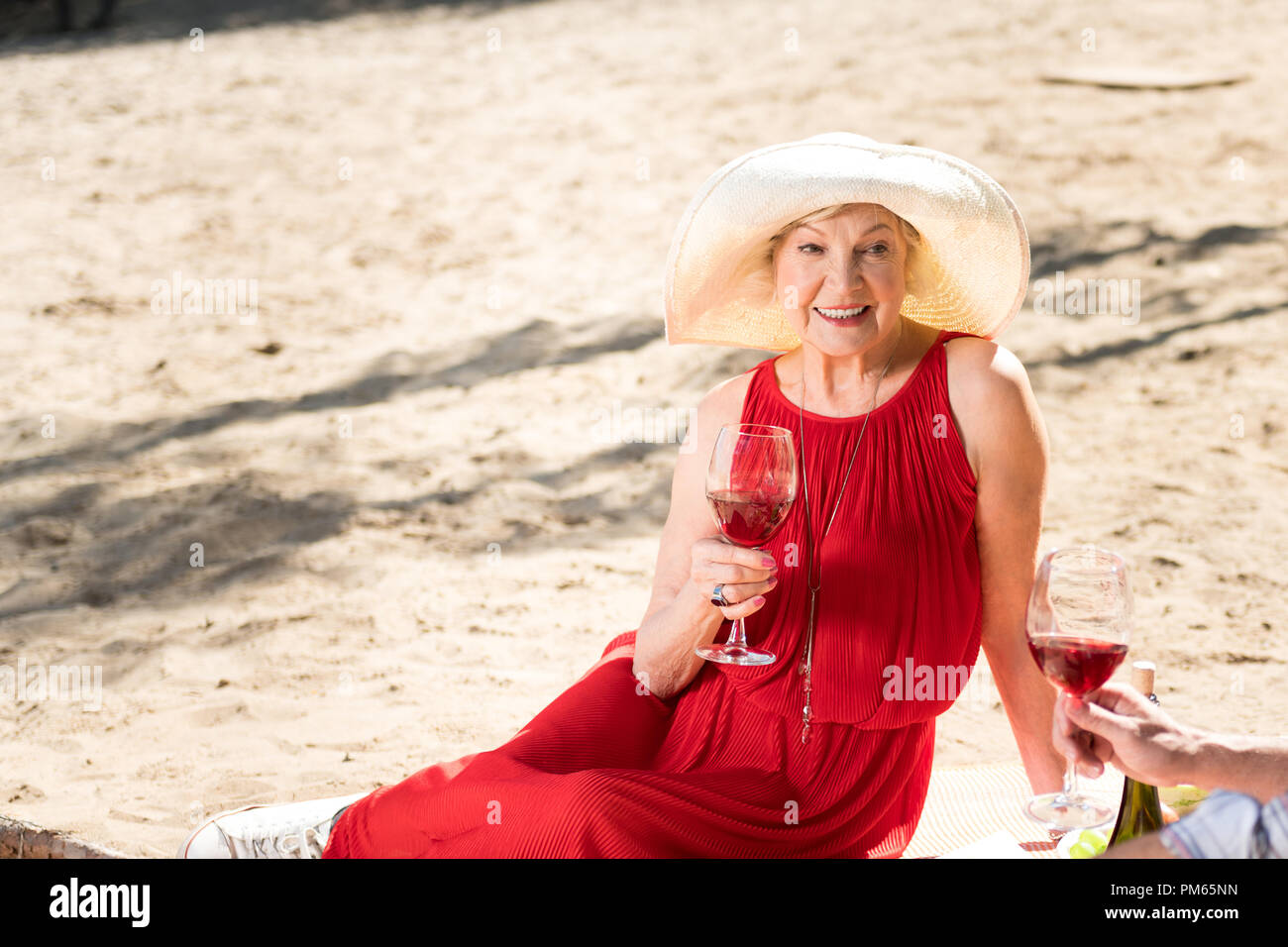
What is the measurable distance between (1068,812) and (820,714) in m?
0.77

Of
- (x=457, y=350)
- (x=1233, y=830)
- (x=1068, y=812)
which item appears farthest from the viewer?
(x=457, y=350)

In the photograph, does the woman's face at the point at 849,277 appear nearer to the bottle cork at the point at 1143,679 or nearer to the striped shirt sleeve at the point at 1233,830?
the bottle cork at the point at 1143,679

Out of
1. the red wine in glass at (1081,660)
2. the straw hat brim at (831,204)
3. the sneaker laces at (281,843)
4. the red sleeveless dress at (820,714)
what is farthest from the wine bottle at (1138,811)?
the sneaker laces at (281,843)

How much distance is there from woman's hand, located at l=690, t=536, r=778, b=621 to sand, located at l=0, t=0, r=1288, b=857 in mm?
2199

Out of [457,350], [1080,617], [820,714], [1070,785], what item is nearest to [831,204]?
[820,714]

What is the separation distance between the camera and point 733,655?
2.82 meters

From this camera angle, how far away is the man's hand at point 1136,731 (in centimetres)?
199

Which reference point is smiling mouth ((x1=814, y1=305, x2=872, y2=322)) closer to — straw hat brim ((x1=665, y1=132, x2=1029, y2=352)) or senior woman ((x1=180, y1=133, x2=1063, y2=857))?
senior woman ((x1=180, y1=133, x2=1063, y2=857))

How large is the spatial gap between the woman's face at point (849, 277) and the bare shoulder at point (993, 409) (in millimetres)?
217

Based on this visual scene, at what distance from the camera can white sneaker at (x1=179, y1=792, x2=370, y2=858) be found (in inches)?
124

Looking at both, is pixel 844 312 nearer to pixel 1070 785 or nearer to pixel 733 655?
pixel 733 655

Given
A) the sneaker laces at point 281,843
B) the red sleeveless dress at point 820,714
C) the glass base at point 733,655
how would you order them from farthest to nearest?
the sneaker laces at point 281,843 < the red sleeveless dress at point 820,714 < the glass base at point 733,655

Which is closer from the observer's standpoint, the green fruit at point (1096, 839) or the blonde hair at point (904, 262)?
the green fruit at point (1096, 839)

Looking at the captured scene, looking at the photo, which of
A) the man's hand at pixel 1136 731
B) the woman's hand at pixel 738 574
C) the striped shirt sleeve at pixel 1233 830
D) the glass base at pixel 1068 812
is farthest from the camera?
the woman's hand at pixel 738 574
